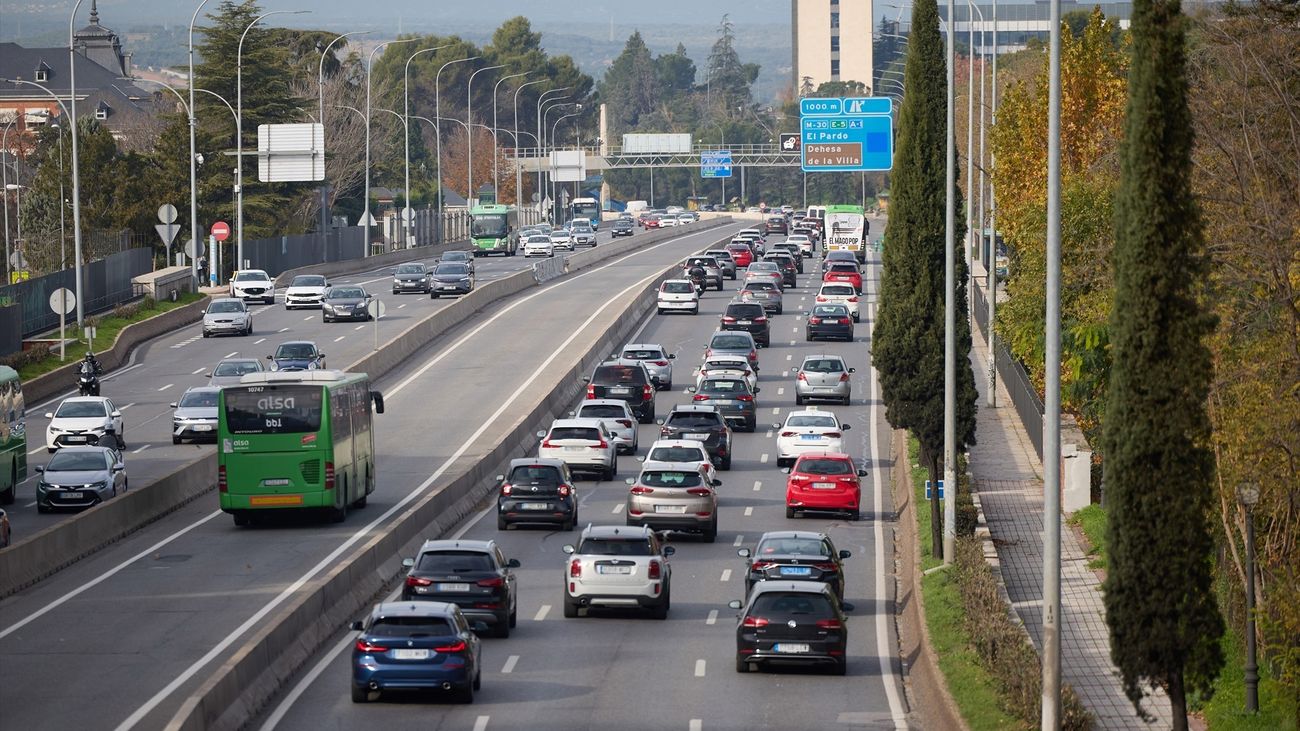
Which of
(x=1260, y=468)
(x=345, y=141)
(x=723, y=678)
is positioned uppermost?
(x=345, y=141)

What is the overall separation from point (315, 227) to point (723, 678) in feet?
335

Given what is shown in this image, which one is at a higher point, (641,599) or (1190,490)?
(1190,490)

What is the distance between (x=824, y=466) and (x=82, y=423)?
61.0 ft

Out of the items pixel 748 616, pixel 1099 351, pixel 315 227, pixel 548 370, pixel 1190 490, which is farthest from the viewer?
pixel 315 227

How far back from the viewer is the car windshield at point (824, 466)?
3841 cm

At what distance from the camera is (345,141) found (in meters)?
135

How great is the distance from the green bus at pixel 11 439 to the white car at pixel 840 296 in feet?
122

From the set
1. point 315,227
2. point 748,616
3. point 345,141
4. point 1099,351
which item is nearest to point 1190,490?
point 748,616

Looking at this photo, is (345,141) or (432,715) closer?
(432,715)

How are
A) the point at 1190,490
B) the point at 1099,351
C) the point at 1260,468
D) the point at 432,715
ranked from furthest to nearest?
1. the point at 1099,351
2. the point at 1260,468
3. the point at 432,715
4. the point at 1190,490

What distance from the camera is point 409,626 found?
22.2 m

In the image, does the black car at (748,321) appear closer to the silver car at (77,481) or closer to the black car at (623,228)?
the silver car at (77,481)

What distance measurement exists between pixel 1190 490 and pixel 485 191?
479ft

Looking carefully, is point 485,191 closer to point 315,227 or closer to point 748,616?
point 315,227
